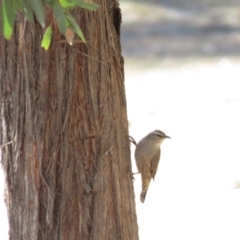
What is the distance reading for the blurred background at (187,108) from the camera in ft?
26.3

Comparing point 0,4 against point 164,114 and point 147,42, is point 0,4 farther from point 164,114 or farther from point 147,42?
point 147,42

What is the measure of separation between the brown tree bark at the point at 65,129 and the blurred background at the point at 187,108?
269 cm

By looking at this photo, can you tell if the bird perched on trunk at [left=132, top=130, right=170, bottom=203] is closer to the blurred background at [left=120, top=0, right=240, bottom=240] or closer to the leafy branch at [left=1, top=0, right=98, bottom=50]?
the leafy branch at [left=1, top=0, right=98, bottom=50]

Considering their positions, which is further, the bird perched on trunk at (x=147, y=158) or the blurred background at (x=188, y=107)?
the blurred background at (x=188, y=107)

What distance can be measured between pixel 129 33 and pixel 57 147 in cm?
1039

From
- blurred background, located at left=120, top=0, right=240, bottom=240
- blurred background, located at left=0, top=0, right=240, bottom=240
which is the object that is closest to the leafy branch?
blurred background, located at left=0, top=0, right=240, bottom=240

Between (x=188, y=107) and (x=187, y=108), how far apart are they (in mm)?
44

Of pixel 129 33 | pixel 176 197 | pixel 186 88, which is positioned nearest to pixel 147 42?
pixel 129 33

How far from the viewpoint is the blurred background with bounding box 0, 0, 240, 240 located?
315 inches

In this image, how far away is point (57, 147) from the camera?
4.13m

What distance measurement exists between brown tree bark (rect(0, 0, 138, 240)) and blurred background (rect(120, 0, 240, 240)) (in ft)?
11.1

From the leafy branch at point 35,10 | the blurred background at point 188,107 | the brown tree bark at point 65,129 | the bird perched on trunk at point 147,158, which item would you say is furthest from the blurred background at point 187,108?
the leafy branch at point 35,10

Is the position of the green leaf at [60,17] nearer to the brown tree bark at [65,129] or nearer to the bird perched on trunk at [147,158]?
the brown tree bark at [65,129]

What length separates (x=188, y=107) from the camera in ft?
36.8
